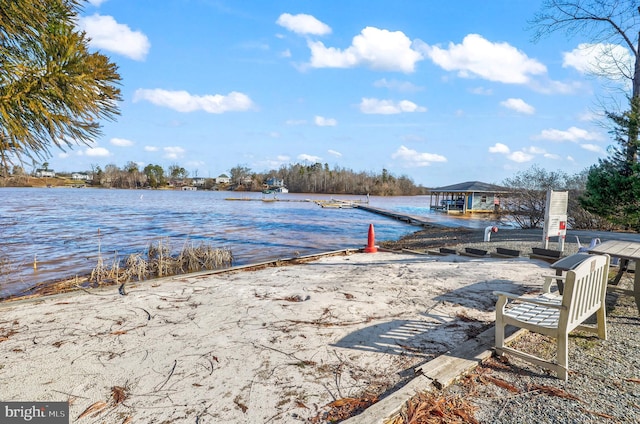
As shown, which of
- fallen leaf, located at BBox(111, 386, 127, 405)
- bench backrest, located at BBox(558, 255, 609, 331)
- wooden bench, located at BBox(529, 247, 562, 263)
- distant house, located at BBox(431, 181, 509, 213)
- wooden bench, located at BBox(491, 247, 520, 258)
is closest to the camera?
fallen leaf, located at BBox(111, 386, 127, 405)

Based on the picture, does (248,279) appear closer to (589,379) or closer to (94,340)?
(94,340)

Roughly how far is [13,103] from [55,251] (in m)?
12.0

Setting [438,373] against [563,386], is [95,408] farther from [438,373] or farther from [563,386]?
[563,386]

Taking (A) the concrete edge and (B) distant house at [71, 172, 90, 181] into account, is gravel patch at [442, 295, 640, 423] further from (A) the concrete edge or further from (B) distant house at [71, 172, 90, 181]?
(B) distant house at [71, 172, 90, 181]

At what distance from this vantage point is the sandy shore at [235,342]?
8.04 ft

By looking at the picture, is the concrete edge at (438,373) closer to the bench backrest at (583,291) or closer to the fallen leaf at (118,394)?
the bench backrest at (583,291)

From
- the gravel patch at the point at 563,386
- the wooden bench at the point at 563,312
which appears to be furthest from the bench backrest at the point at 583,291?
the gravel patch at the point at 563,386

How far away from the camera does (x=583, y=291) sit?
2.84 m

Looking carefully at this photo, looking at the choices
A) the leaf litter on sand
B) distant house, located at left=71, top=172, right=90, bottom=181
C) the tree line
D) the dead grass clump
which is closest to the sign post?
the leaf litter on sand

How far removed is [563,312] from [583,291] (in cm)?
41

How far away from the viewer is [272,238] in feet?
51.6

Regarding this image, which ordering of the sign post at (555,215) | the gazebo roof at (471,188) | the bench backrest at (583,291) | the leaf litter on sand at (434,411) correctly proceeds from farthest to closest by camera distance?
the gazebo roof at (471,188) < the sign post at (555,215) < the bench backrest at (583,291) < the leaf litter on sand at (434,411)

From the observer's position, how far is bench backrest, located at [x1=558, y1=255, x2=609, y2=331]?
2.59m

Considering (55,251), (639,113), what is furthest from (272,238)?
(639,113)
